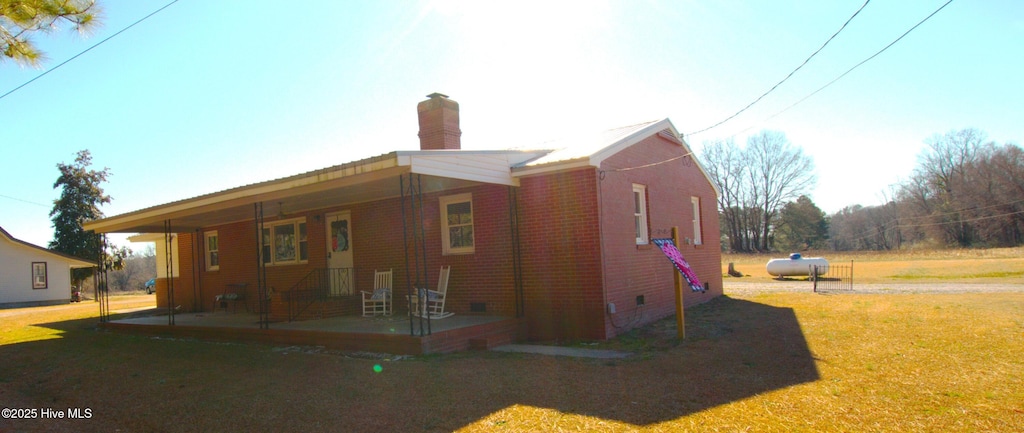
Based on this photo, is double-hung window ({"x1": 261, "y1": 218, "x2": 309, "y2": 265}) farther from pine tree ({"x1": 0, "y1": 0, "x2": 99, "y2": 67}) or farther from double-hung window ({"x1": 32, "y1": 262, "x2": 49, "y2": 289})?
double-hung window ({"x1": 32, "y1": 262, "x2": 49, "y2": 289})

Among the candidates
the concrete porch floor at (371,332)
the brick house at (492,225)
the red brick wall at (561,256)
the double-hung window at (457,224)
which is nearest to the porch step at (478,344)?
the concrete porch floor at (371,332)

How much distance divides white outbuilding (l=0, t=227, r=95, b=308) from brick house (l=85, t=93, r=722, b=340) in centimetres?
1877

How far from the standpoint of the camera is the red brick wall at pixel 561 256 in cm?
945

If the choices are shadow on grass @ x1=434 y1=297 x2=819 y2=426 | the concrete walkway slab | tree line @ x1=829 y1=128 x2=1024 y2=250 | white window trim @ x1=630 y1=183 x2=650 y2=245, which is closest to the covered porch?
the concrete walkway slab

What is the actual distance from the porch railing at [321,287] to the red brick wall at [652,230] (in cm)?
608

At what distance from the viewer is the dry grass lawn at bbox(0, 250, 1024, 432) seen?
4.96 metres

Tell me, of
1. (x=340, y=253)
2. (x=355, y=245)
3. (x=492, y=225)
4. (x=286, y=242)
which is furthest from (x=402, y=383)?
(x=286, y=242)

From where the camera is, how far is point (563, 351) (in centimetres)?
852

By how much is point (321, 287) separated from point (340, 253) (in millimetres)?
882

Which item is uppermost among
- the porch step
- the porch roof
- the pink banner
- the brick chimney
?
the brick chimney

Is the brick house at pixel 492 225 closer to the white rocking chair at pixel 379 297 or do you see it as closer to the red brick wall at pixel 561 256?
the red brick wall at pixel 561 256

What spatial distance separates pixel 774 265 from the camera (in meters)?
25.6

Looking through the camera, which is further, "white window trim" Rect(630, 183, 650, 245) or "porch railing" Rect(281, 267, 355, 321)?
"porch railing" Rect(281, 267, 355, 321)

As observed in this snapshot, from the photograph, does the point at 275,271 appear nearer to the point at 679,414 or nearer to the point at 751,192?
the point at 679,414
